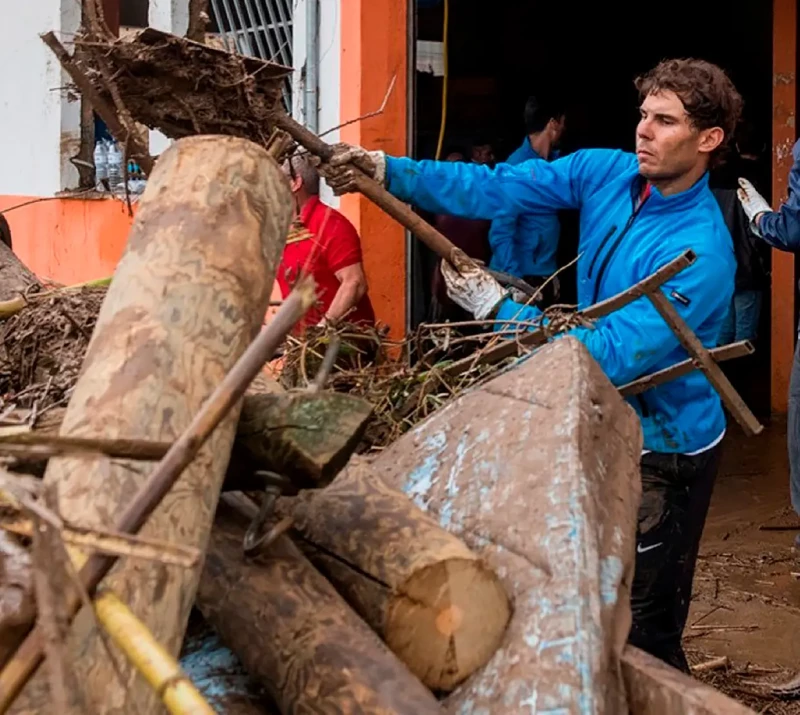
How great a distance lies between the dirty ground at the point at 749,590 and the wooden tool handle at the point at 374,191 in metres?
1.86

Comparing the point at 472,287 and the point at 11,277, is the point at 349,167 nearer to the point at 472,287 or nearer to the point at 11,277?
the point at 472,287

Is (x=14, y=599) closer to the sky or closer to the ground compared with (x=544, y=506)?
closer to the sky

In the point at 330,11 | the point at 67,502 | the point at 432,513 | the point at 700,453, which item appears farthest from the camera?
the point at 330,11

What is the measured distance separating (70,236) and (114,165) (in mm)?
612

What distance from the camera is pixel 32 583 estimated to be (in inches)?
45.6

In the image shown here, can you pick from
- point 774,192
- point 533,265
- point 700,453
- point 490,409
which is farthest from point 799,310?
point 490,409

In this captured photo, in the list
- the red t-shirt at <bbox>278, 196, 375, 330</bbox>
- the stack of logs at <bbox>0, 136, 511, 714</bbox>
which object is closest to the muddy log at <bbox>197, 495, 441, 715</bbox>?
the stack of logs at <bbox>0, 136, 511, 714</bbox>

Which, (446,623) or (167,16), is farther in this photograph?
(167,16)

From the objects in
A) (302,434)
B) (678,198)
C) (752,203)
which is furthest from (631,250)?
(752,203)

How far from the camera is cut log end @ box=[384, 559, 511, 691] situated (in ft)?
5.95

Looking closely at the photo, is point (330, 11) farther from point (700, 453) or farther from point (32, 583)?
point (32, 583)

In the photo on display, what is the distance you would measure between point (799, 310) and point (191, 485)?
8.21 m

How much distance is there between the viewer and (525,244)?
534cm

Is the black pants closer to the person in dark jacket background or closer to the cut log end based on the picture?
the cut log end
